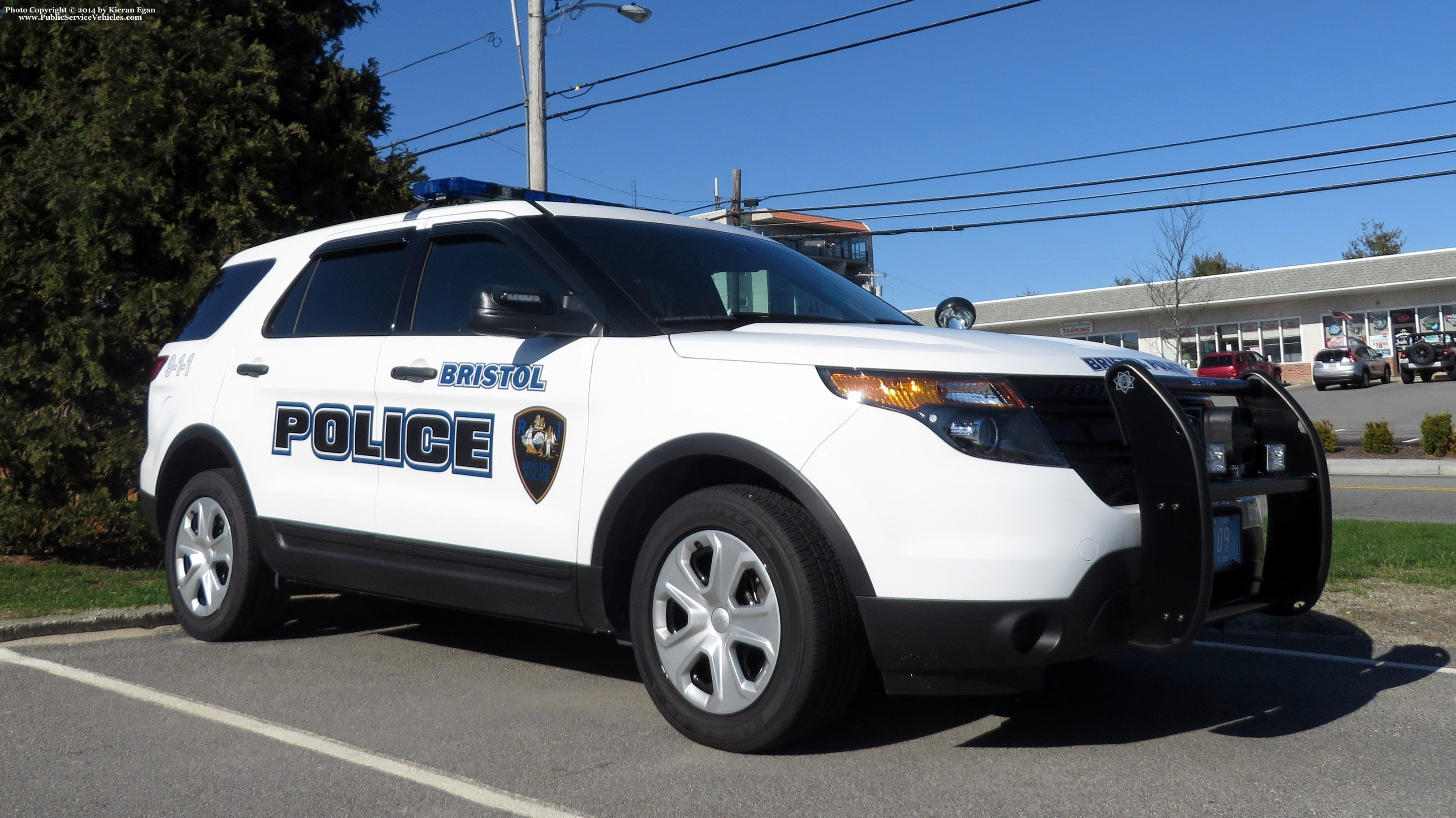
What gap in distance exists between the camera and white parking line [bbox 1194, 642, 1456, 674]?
5145mm

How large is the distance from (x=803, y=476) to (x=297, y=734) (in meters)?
2.01

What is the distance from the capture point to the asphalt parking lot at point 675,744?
11.4 feet

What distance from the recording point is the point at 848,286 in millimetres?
5566

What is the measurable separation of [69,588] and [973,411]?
19.8ft

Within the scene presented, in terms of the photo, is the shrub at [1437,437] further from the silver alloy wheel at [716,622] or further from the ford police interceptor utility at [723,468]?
the silver alloy wheel at [716,622]

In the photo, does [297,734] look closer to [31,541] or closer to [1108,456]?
[1108,456]

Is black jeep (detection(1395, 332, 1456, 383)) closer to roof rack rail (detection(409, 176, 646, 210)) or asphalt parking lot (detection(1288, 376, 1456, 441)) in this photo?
asphalt parking lot (detection(1288, 376, 1456, 441))

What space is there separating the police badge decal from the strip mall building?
4357 centimetres

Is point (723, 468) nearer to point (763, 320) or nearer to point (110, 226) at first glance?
point (763, 320)

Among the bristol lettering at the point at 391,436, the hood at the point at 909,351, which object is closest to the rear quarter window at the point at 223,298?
the bristol lettering at the point at 391,436

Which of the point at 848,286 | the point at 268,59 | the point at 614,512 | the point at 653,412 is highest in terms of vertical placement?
the point at 268,59

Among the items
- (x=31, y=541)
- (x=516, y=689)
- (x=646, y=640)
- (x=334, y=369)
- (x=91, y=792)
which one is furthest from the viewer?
(x=31, y=541)

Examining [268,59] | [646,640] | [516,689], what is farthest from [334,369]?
[268,59]

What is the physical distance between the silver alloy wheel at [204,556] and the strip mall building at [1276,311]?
42.9 m
